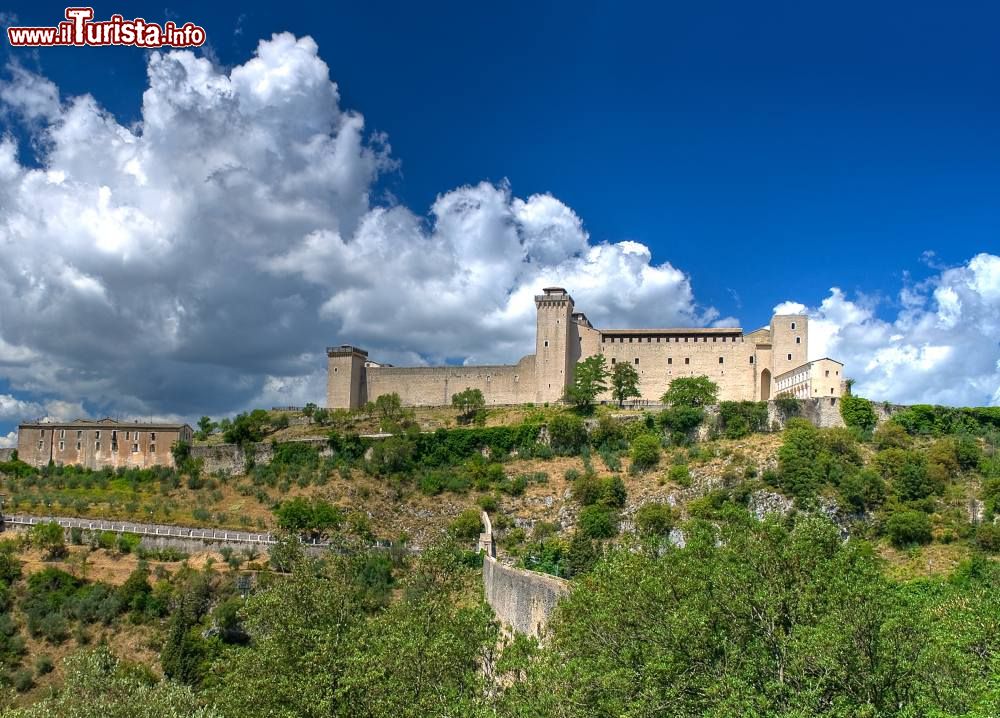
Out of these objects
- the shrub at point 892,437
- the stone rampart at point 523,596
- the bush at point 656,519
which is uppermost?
the shrub at point 892,437

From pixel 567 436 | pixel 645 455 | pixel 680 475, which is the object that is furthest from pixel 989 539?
pixel 567 436

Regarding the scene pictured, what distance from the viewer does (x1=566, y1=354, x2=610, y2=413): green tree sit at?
200 ft

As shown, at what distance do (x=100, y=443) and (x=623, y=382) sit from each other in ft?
121

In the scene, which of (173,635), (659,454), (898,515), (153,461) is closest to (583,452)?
(659,454)

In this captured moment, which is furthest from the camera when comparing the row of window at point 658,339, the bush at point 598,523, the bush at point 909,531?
the row of window at point 658,339

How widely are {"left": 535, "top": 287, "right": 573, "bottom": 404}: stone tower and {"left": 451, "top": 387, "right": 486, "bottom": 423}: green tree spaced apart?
4.43m

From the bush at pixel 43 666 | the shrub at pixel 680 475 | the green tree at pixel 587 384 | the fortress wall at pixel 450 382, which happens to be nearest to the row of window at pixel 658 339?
the green tree at pixel 587 384

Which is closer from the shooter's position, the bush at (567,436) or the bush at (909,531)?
the bush at (909,531)

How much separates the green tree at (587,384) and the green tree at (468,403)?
6.38 m

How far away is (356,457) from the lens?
5753 centimetres

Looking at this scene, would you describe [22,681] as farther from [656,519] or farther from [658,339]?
[658,339]

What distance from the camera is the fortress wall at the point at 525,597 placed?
→ 78.6ft

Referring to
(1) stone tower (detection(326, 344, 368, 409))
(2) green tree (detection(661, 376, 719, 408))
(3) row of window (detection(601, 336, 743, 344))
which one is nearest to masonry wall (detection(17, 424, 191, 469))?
(1) stone tower (detection(326, 344, 368, 409))

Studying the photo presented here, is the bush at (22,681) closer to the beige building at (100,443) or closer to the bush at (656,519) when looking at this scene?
the bush at (656,519)
